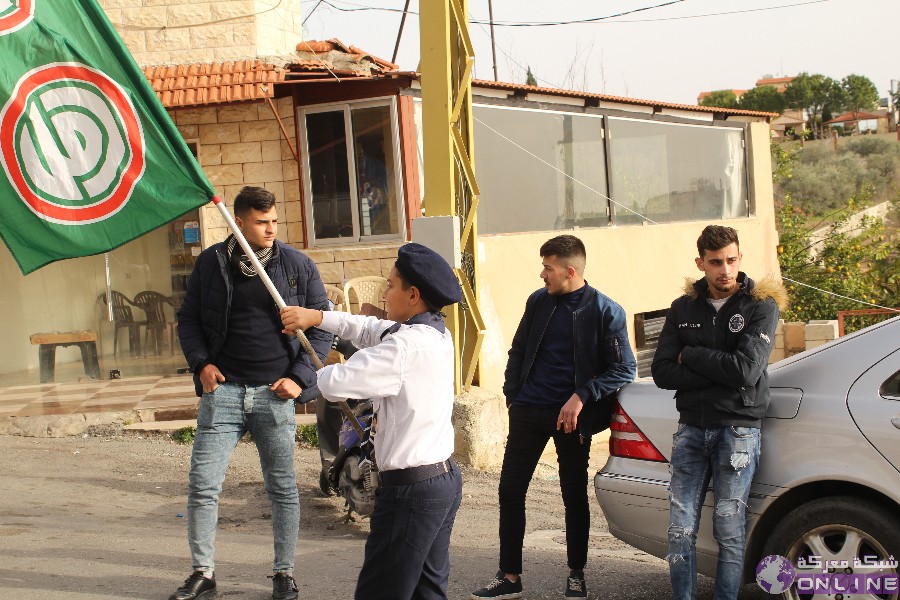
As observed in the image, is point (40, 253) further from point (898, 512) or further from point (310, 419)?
point (310, 419)

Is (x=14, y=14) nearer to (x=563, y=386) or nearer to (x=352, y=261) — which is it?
(x=563, y=386)

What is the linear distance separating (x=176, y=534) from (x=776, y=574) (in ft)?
12.4

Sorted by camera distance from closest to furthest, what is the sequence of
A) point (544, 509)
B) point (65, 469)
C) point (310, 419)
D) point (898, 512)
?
point (898, 512) < point (544, 509) < point (65, 469) < point (310, 419)

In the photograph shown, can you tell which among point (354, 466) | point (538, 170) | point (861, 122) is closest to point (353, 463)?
point (354, 466)

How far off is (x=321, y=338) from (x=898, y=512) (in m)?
2.70

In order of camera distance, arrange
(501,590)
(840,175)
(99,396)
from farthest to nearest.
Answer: (840,175) < (99,396) < (501,590)

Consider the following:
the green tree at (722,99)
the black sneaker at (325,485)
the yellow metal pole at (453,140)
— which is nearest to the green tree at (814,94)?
the green tree at (722,99)

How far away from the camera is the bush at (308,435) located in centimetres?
935

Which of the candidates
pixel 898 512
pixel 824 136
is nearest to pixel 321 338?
pixel 898 512

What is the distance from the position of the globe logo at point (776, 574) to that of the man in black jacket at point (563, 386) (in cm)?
107

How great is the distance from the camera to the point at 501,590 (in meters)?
5.26

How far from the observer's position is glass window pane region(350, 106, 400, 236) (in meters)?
11.9

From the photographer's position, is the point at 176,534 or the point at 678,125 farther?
the point at 678,125

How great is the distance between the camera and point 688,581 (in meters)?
4.55
